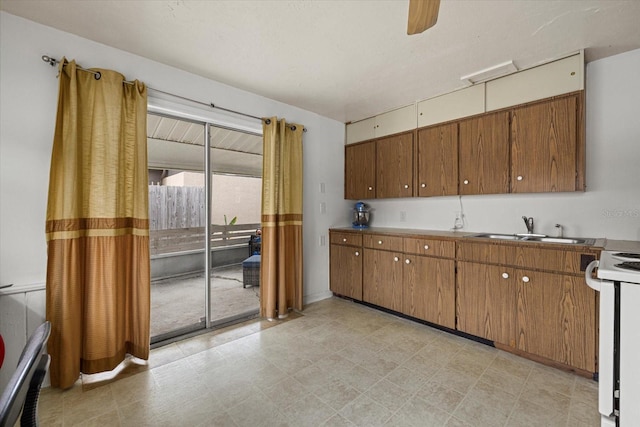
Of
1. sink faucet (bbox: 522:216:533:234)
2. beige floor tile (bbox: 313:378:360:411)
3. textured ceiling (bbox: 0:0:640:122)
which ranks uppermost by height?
textured ceiling (bbox: 0:0:640:122)

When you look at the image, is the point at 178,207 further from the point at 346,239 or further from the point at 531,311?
the point at 531,311

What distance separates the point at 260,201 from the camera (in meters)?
3.34

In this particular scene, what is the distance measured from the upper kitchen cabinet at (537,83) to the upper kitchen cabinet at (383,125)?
87 centimetres

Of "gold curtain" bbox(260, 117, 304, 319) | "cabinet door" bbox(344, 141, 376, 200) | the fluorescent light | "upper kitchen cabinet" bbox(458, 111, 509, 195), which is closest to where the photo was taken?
the fluorescent light

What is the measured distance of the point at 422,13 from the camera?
3.69ft

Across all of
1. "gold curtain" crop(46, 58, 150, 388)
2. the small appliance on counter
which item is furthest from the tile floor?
the small appliance on counter

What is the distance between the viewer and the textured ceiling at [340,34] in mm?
1773

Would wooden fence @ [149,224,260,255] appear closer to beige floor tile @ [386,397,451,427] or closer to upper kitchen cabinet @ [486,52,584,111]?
beige floor tile @ [386,397,451,427]

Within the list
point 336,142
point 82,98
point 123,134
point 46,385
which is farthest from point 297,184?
point 46,385

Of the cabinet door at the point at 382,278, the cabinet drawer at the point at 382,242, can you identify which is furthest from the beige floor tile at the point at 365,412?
the cabinet drawer at the point at 382,242

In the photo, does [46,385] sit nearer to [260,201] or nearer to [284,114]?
[260,201]

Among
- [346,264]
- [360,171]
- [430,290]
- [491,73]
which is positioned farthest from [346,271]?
[491,73]

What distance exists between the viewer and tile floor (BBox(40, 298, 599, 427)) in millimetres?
1661

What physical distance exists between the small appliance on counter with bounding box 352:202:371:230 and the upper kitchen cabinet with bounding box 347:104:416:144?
941 millimetres
